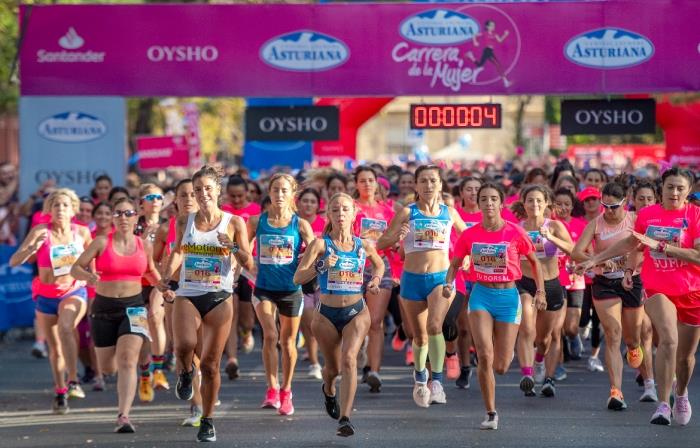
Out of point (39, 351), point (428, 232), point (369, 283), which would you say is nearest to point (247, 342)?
point (39, 351)

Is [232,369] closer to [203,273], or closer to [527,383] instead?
[527,383]

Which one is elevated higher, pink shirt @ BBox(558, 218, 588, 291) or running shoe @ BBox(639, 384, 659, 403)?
pink shirt @ BBox(558, 218, 588, 291)

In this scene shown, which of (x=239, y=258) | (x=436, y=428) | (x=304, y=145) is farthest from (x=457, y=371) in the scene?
(x=304, y=145)

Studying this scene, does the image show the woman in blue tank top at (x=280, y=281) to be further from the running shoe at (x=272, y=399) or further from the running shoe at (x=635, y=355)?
the running shoe at (x=635, y=355)

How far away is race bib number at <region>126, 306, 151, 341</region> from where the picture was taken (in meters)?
11.2

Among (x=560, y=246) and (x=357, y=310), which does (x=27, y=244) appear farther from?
(x=560, y=246)

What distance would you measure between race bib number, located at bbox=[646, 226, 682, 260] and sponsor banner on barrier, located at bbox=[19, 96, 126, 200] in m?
8.77

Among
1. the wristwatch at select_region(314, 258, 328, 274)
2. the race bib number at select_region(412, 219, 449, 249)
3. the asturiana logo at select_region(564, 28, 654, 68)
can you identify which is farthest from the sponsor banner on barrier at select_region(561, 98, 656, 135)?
the wristwatch at select_region(314, 258, 328, 274)

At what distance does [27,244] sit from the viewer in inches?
488

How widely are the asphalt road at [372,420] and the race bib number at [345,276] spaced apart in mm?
1110

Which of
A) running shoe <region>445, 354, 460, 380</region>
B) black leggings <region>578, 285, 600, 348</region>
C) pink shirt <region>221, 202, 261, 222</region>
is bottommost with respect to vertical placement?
running shoe <region>445, 354, 460, 380</region>

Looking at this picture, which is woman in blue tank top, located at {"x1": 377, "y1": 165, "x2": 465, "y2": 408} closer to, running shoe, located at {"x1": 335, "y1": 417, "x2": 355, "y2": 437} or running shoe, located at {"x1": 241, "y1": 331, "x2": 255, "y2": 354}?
running shoe, located at {"x1": 335, "y1": 417, "x2": 355, "y2": 437}

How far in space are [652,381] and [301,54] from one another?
7.24 m

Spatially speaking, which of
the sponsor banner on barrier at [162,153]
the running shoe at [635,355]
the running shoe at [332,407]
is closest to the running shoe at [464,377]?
the running shoe at [635,355]
